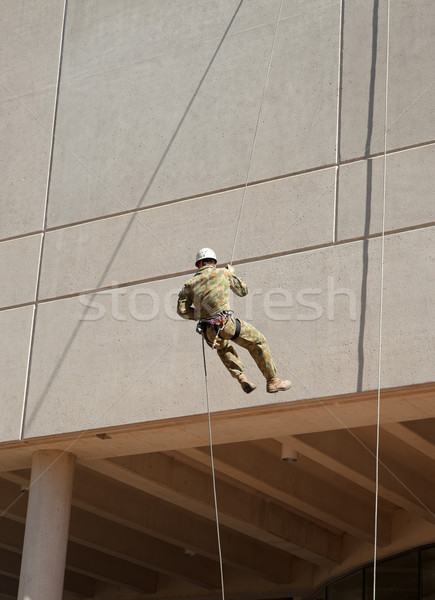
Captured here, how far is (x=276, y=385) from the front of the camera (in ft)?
40.2

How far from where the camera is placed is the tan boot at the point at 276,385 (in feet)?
40.2

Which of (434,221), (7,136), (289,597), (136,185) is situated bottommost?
(289,597)

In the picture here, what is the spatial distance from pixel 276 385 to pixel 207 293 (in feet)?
5.32

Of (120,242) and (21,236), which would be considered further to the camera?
(21,236)

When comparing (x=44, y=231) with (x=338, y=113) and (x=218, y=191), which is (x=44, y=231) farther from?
(x=338, y=113)

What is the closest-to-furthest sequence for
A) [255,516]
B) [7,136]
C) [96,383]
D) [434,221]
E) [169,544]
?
[434,221], [96,383], [7,136], [255,516], [169,544]

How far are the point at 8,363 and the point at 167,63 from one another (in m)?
5.68

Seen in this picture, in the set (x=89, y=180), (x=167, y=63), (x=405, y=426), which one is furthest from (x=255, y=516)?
(x=167, y=63)

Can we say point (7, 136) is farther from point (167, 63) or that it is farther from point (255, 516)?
point (255, 516)

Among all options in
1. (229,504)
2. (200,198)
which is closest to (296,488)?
(229,504)

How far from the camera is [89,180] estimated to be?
52.4 feet

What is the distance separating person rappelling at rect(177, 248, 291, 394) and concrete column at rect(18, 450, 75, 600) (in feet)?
15.6

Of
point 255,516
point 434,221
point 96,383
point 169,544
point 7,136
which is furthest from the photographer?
point 169,544

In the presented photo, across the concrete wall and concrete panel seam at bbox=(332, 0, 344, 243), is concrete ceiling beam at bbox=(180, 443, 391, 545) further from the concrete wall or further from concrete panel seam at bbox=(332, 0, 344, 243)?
concrete panel seam at bbox=(332, 0, 344, 243)
